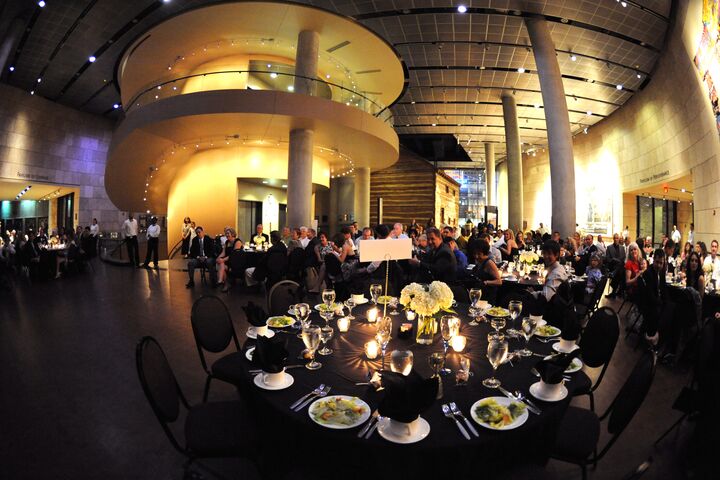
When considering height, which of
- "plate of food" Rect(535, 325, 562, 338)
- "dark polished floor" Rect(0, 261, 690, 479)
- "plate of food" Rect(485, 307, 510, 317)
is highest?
"plate of food" Rect(485, 307, 510, 317)

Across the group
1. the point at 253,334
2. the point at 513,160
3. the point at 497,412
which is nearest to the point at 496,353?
the point at 497,412

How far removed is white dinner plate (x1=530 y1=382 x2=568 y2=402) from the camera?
1.80 m

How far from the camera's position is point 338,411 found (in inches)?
65.8

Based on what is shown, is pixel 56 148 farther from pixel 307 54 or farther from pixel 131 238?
pixel 307 54

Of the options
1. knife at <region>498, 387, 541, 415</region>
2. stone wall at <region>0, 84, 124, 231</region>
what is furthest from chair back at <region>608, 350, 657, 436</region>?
stone wall at <region>0, 84, 124, 231</region>

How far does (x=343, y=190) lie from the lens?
1872 cm

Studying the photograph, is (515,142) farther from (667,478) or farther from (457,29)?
(667,478)

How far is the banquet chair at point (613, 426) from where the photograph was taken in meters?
1.78

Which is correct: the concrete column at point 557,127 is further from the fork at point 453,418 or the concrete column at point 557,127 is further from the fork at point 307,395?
the fork at point 307,395

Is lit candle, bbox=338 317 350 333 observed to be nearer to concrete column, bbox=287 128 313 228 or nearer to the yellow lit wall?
concrete column, bbox=287 128 313 228

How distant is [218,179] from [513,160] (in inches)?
567

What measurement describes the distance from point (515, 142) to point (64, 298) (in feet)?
61.9

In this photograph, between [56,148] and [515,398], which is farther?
[56,148]

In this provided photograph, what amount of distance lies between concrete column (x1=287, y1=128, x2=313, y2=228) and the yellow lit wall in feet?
10.9
